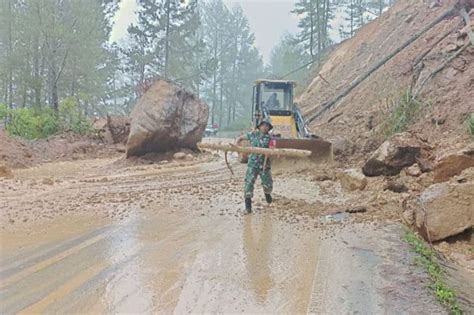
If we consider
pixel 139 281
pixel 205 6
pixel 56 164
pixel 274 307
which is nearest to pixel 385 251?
pixel 274 307

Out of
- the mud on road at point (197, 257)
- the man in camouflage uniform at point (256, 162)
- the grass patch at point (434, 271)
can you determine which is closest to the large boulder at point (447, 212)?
the grass patch at point (434, 271)

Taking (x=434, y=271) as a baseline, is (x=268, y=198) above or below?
above

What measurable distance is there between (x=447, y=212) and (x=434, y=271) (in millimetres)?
1812

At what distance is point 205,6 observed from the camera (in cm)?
6359

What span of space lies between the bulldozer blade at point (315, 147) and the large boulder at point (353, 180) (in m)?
3.14

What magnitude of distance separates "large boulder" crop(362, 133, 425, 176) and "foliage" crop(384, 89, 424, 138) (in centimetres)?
284

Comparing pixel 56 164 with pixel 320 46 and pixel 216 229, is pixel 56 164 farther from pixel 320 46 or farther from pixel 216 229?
pixel 320 46

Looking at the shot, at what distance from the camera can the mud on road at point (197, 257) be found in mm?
4691

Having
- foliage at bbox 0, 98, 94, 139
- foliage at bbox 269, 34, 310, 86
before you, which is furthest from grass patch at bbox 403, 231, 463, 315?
foliage at bbox 269, 34, 310, 86

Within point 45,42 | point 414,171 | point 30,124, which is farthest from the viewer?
point 45,42

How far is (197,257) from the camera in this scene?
20.2 ft

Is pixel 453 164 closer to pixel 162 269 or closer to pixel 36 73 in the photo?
pixel 162 269

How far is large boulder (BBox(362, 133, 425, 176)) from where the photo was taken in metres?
11.0

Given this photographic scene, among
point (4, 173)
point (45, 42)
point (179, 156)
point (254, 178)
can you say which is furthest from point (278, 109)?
point (45, 42)
